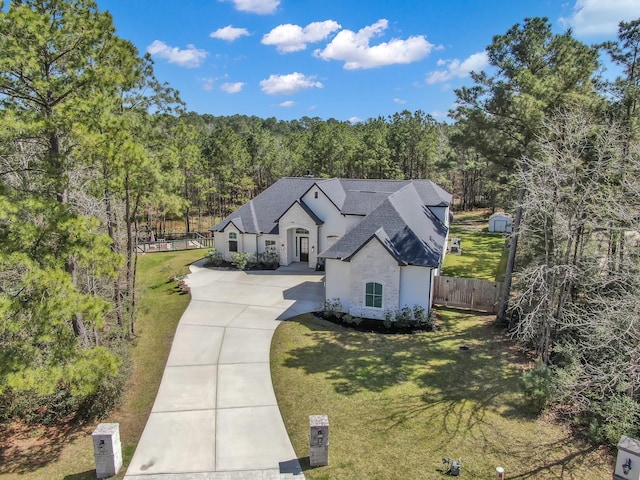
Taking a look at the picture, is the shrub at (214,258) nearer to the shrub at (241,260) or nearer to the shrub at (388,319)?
the shrub at (241,260)

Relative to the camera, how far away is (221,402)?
12758 millimetres

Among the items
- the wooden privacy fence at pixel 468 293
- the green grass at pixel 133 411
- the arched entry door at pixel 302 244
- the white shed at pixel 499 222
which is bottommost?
the green grass at pixel 133 411

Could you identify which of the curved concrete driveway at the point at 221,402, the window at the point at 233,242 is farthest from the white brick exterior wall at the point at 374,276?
the window at the point at 233,242

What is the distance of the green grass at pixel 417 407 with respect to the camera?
10016 millimetres

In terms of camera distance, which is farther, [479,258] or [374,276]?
[479,258]

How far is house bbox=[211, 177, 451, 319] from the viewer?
1908cm

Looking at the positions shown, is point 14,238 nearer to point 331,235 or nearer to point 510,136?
point 510,136

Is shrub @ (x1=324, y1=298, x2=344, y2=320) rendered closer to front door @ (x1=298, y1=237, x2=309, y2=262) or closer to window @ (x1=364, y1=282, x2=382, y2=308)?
window @ (x1=364, y1=282, x2=382, y2=308)

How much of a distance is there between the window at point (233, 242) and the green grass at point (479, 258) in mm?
14899

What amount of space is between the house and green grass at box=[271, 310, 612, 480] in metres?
2.29

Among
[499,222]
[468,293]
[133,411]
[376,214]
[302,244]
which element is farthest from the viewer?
[499,222]

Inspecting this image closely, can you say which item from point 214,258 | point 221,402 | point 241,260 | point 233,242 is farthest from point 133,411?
point 214,258

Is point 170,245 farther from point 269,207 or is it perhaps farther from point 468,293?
point 468,293

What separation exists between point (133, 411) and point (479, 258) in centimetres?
2676
